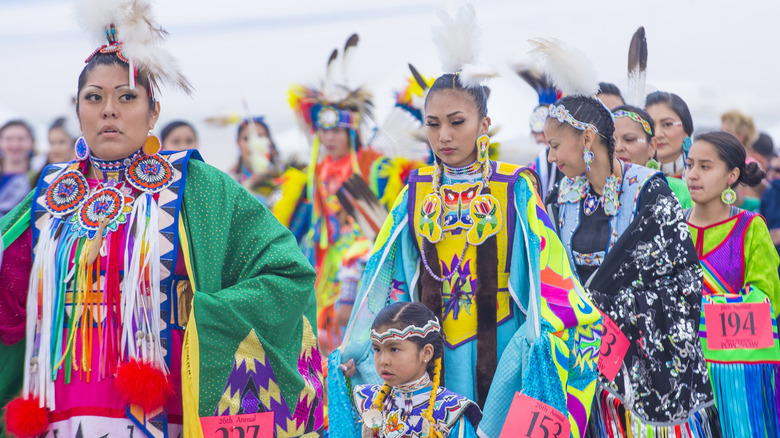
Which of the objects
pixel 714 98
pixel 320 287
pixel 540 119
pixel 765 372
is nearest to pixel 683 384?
pixel 765 372

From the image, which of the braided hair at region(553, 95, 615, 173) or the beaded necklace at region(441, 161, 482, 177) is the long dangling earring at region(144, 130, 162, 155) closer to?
the beaded necklace at region(441, 161, 482, 177)

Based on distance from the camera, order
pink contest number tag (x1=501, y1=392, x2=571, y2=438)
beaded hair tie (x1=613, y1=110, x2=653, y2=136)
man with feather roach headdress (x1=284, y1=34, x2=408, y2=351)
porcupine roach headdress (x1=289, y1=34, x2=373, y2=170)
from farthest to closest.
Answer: porcupine roach headdress (x1=289, y1=34, x2=373, y2=170)
man with feather roach headdress (x1=284, y1=34, x2=408, y2=351)
beaded hair tie (x1=613, y1=110, x2=653, y2=136)
pink contest number tag (x1=501, y1=392, x2=571, y2=438)

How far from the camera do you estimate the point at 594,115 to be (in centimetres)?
379

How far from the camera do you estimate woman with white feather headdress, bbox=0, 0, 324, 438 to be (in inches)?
98.8

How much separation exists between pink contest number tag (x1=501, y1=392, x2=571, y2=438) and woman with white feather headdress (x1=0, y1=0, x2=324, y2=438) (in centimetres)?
60

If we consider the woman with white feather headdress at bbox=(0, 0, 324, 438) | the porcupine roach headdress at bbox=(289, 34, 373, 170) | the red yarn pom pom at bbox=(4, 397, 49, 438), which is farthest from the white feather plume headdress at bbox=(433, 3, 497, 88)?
the porcupine roach headdress at bbox=(289, 34, 373, 170)

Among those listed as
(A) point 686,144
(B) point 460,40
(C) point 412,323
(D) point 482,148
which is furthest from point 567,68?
(A) point 686,144

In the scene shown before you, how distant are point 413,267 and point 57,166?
4.14 feet

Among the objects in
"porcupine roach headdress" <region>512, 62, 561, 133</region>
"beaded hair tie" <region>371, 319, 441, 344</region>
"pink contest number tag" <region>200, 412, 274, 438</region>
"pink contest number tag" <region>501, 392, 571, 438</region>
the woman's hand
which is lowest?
"pink contest number tag" <region>501, 392, 571, 438</region>

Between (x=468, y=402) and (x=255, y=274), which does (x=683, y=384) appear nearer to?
(x=468, y=402)

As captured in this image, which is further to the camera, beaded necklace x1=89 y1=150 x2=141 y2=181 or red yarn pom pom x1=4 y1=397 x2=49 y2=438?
beaded necklace x1=89 y1=150 x2=141 y2=181

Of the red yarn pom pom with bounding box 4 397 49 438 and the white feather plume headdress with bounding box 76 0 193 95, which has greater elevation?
the white feather plume headdress with bounding box 76 0 193 95

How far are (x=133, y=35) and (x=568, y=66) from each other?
6.01ft

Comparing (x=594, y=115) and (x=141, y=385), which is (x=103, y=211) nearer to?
(x=141, y=385)
